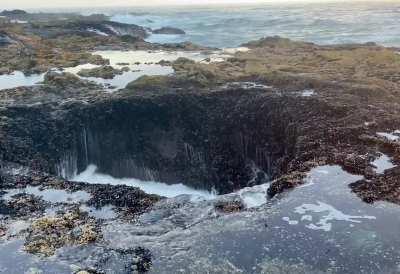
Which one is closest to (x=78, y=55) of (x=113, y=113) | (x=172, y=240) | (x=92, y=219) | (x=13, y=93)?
(x=13, y=93)

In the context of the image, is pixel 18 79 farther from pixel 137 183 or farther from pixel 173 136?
pixel 137 183

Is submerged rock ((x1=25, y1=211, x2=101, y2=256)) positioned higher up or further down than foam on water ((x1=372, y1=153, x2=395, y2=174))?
further down

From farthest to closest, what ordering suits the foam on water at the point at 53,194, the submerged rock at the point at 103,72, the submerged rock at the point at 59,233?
1. the submerged rock at the point at 103,72
2. the foam on water at the point at 53,194
3. the submerged rock at the point at 59,233

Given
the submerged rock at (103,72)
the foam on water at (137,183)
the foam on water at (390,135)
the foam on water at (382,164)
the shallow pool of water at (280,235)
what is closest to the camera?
the shallow pool of water at (280,235)

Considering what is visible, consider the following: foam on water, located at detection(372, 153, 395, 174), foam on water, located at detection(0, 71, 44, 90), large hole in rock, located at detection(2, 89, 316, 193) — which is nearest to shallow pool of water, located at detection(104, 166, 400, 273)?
foam on water, located at detection(372, 153, 395, 174)

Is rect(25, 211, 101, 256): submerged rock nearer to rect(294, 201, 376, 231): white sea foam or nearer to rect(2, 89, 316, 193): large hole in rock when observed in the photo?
rect(294, 201, 376, 231): white sea foam

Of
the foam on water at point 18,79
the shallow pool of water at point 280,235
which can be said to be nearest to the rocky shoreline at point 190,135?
the shallow pool of water at point 280,235

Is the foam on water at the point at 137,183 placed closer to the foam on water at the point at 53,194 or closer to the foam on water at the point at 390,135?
the foam on water at the point at 53,194

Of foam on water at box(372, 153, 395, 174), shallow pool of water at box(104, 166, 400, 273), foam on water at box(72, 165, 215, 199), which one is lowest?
foam on water at box(72, 165, 215, 199)
